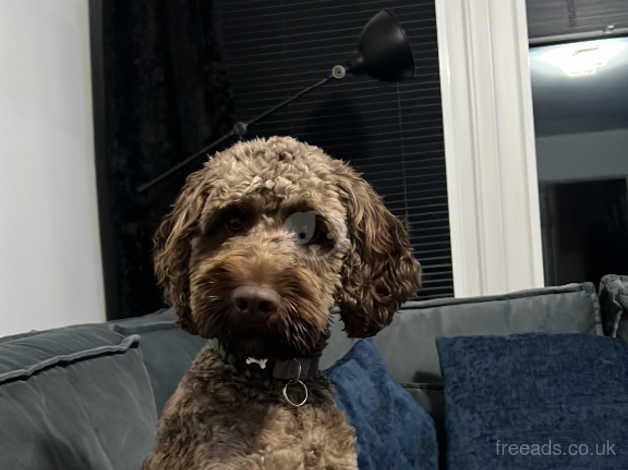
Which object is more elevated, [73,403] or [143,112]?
[143,112]

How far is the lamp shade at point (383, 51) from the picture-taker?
2348 millimetres

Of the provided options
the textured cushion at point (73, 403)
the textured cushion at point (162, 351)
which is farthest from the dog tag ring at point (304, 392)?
the textured cushion at point (162, 351)

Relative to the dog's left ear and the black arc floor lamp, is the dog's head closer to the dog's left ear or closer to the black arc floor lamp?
the dog's left ear

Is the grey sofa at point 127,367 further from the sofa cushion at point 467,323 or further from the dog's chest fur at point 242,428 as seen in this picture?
the dog's chest fur at point 242,428

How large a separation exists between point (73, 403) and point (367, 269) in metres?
0.48

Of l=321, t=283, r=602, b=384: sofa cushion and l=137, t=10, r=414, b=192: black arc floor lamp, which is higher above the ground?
l=137, t=10, r=414, b=192: black arc floor lamp

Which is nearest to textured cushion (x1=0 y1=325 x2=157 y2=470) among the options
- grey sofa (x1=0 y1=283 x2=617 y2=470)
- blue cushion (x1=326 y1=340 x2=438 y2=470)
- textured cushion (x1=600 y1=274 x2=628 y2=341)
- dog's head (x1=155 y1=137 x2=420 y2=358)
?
grey sofa (x1=0 y1=283 x2=617 y2=470)

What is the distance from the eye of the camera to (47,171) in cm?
221

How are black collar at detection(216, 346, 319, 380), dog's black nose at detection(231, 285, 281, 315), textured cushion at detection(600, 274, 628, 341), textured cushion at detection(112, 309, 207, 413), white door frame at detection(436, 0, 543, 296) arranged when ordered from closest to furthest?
dog's black nose at detection(231, 285, 281, 315) → black collar at detection(216, 346, 319, 380) → textured cushion at detection(112, 309, 207, 413) → textured cushion at detection(600, 274, 628, 341) → white door frame at detection(436, 0, 543, 296)

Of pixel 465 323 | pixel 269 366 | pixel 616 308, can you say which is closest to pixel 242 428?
pixel 269 366

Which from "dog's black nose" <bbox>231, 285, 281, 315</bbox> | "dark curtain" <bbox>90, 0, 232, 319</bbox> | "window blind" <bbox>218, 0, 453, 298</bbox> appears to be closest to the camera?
"dog's black nose" <bbox>231, 285, 281, 315</bbox>

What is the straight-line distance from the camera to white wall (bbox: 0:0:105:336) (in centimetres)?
202

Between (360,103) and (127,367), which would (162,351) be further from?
(360,103)

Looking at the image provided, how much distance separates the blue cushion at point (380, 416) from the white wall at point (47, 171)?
867 mm
